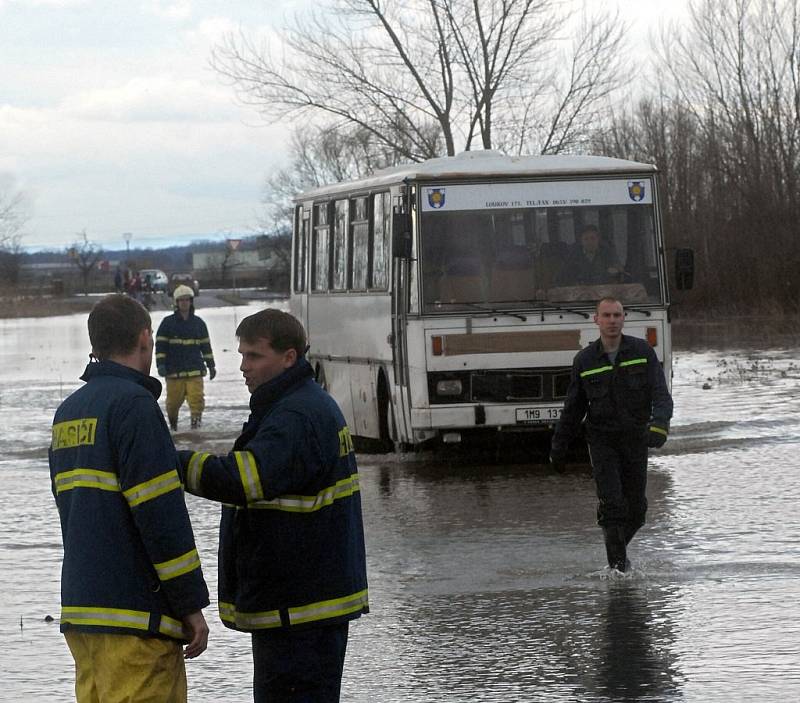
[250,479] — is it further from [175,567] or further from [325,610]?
[325,610]

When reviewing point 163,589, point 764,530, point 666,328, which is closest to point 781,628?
point 764,530

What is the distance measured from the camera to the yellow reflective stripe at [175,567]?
4.89 m

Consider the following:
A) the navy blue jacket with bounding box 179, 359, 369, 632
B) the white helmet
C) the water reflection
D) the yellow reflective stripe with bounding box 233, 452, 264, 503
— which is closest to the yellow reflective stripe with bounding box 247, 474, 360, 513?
the navy blue jacket with bounding box 179, 359, 369, 632

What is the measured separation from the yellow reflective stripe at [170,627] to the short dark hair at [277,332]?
90 centimetres

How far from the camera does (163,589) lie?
4.92 m

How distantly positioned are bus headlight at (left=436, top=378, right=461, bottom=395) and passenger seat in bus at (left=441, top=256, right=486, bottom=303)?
30.1 inches

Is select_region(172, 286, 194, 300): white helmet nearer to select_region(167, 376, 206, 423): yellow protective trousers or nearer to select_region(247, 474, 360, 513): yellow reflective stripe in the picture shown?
select_region(167, 376, 206, 423): yellow protective trousers

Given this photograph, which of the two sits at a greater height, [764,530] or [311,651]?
[311,651]

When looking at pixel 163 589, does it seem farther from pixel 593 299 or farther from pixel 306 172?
pixel 306 172

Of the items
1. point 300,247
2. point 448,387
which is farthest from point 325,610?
point 300,247

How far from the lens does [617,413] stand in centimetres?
991

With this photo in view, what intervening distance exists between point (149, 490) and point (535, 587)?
5.09 m

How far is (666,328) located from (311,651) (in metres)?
11.1

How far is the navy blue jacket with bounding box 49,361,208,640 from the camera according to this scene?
4.88m
